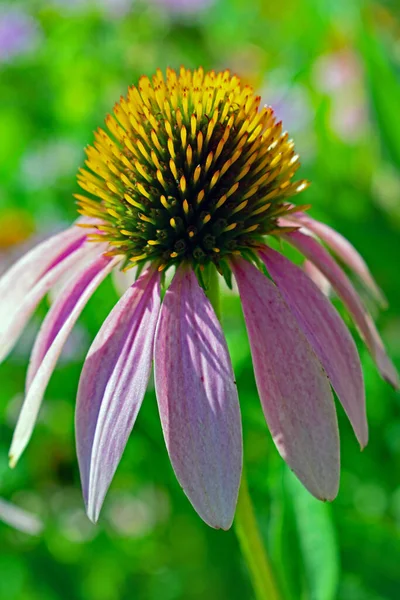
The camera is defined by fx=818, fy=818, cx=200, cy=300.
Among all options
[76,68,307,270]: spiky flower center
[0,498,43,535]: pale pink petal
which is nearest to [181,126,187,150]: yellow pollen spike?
[76,68,307,270]: spiky flower center

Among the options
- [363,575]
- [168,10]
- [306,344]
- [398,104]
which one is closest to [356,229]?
[398,104]

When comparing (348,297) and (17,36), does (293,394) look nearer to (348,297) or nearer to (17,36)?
(348,297)

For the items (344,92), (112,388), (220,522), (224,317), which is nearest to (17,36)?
(344,92)

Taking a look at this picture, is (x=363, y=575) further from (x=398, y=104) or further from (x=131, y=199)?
(x=398, y=104)

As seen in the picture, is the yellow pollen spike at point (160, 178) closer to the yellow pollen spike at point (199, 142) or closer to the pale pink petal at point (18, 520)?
the yellow pollen spike at point (199, 142)

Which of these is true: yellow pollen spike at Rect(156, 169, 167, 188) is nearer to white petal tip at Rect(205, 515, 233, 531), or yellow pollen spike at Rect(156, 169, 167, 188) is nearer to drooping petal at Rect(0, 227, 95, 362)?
drooping petal at Rect(0, 227, 95, 362)
